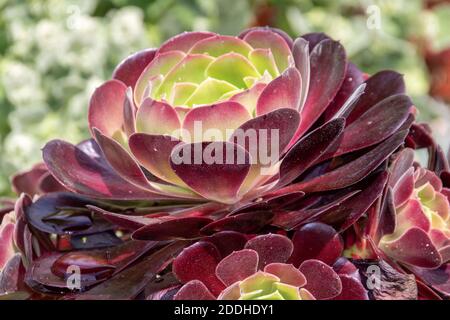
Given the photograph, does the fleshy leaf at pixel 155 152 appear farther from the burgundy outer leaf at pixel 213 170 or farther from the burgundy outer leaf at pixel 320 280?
the burgundy outer leaf at pixel 320 280

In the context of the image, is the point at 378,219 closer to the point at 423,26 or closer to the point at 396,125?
the point at 396,125

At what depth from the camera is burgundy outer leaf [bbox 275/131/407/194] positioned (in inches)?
20.7

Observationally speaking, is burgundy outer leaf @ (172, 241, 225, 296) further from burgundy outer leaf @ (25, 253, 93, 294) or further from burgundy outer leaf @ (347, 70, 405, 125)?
burgundy outer leaf @ (347, 70, 405, 125)

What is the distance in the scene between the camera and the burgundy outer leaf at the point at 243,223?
510 mm

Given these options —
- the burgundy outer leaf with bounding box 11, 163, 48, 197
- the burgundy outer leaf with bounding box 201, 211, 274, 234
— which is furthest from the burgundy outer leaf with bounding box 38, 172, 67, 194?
the burgundy outer leaf with bounding box 201, 211, 274, 234

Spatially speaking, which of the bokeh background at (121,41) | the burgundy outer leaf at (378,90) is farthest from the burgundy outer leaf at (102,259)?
the bokeh background at (121,41)

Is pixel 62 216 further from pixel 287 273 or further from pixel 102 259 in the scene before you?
pixel 287 273

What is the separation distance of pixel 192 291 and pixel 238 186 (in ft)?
0.29

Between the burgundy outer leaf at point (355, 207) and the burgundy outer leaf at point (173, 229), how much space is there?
9 cm

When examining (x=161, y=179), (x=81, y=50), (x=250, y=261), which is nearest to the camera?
(x=250, y=261)

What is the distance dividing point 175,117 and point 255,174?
0.07 m
